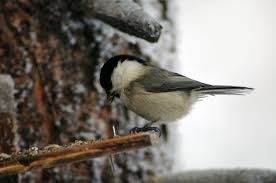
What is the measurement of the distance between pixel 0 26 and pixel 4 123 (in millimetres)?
521

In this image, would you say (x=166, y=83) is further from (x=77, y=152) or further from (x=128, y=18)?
(x=77, y=152)

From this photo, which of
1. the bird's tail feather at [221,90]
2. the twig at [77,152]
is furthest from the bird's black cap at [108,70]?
the twig at [77,152]

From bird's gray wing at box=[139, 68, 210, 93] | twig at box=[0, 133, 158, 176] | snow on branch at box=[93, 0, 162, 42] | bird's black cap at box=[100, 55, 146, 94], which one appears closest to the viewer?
twig at box=[0, 133, 158, 176]

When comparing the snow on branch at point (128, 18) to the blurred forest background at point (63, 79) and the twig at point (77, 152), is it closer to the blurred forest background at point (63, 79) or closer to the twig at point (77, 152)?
the blurred forest background at point (63, 79)

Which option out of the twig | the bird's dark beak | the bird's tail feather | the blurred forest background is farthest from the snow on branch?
the twig

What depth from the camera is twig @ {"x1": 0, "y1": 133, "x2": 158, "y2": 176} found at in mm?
2504

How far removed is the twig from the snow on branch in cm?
67

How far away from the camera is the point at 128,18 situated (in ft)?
10.5

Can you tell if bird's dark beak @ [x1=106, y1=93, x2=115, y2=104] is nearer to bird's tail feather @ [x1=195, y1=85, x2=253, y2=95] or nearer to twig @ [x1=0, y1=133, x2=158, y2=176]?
bird's tail feather @ [x1=195, y1=85, x2=253, y2=95]

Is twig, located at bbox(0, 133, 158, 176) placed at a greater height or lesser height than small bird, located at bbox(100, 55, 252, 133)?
lesser

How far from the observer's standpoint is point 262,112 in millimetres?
6277

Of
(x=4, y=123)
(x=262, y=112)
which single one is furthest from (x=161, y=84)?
(x=262, y=112)

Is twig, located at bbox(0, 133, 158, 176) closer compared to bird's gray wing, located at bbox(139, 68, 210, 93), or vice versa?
twig, located at bbox(0, 133, 158, 176)

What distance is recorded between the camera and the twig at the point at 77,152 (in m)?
2.50
